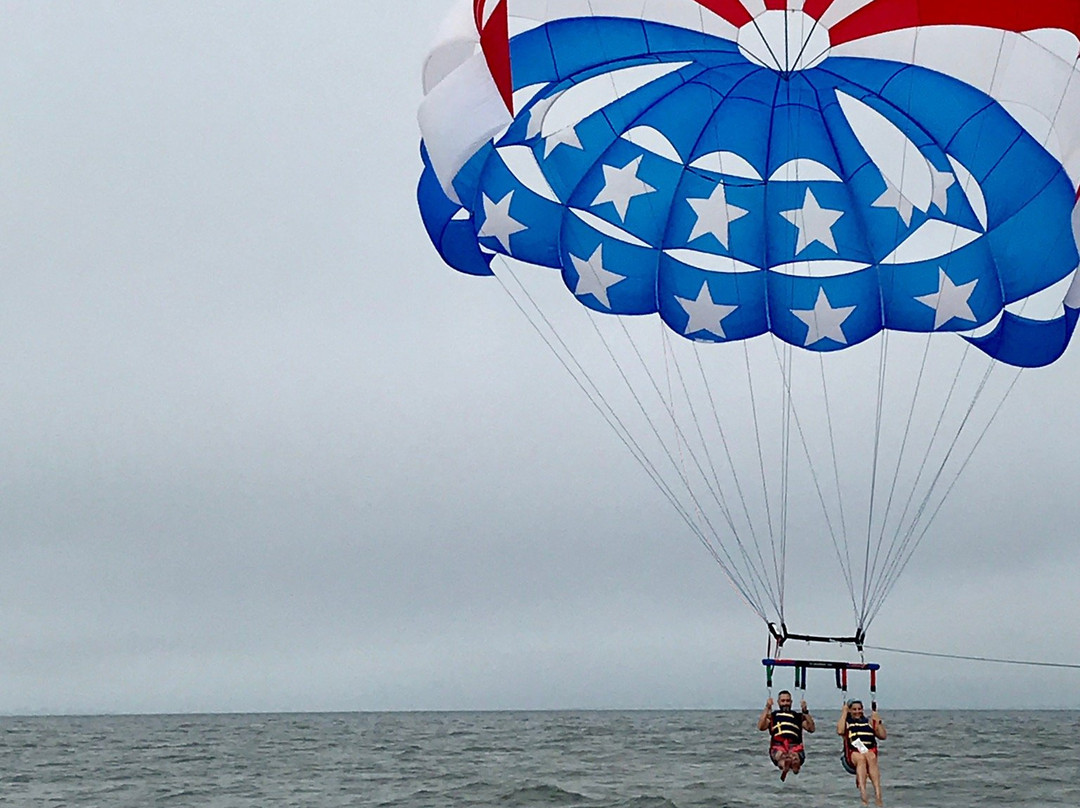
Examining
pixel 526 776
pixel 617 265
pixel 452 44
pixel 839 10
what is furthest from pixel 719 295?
pixel 526 776

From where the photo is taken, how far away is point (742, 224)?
41.3ft

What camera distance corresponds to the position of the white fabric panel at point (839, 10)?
10188 mm

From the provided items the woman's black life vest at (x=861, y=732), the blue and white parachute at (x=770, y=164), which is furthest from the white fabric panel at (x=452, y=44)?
the woman's black life vest at (x=861, y=732)

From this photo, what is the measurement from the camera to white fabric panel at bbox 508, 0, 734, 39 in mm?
11109

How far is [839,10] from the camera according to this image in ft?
33.6

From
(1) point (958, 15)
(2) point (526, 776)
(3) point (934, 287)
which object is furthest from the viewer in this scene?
(2) point (526, 776)

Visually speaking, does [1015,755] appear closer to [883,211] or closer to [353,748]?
[353,748]

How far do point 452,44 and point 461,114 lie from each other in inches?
33.4

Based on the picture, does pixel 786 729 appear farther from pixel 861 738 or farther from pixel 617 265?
pixel 617 265

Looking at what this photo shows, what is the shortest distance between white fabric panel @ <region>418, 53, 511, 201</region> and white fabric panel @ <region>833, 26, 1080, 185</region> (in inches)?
121

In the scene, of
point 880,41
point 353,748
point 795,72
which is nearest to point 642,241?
point 795,72

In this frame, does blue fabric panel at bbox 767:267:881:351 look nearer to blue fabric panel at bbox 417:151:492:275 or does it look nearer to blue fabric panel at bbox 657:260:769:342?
blue fabric panel at bbox 657:260:769:342

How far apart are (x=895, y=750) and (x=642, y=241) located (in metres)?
30.6

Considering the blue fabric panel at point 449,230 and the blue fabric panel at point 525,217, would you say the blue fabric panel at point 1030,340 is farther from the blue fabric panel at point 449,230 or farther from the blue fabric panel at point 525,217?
the blue fabric panel at point 449,230
